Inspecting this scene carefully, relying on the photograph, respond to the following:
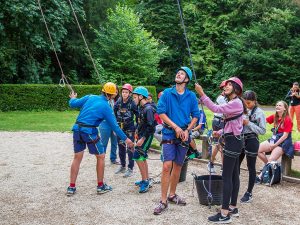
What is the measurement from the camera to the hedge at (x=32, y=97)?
21422mm

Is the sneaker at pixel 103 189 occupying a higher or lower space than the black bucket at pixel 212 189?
lower

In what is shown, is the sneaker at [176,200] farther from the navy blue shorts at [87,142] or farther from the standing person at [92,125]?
the navy blue shorts at [87,142]

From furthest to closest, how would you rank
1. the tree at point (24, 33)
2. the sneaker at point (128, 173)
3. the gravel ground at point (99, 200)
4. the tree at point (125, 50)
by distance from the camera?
the tree at point (125, 50)
the tree at point (24, 33)
the sneaker at point (128, 173)
the gravel ground at point (99, 200)

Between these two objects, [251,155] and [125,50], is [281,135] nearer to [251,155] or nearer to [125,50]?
[251,155]

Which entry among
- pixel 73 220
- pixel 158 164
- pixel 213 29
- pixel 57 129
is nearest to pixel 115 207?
pixel 73 220

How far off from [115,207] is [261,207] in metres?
2.15

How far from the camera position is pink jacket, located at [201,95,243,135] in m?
4.88

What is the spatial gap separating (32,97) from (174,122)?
Answer: 1798 centimetres

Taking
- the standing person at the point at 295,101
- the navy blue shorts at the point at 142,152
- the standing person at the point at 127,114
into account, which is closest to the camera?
the navy blue shorts at the point at 142,152

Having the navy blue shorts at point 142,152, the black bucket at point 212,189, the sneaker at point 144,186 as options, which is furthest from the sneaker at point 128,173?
the black bucket at point 212,189

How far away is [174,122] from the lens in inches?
218

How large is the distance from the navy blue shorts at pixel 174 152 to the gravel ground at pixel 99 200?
72 centimetres

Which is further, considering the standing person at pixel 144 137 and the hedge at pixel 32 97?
the hedge at pixel 32 97

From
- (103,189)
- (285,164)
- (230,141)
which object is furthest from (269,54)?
(230,141)
